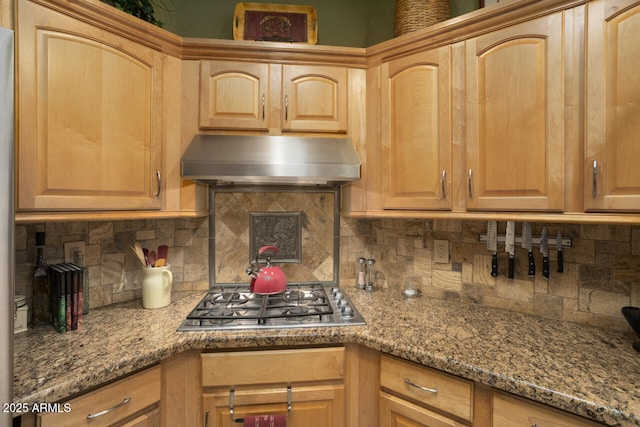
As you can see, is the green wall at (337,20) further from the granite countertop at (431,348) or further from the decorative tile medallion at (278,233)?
the granite countertop at (431,348)

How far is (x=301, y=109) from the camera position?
5.16 feet

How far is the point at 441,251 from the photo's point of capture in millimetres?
1716

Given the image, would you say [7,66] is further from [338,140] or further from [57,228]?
[338,140]

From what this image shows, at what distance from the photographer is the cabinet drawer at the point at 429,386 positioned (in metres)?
1.04

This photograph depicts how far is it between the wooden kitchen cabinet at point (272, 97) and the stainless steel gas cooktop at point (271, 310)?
3.00 feet

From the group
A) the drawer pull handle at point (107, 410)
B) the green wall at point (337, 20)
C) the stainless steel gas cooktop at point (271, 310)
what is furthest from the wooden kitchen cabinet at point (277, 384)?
the green wall at point (337, 20)

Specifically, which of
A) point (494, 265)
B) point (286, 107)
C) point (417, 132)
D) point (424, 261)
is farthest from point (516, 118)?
point (286, 107)

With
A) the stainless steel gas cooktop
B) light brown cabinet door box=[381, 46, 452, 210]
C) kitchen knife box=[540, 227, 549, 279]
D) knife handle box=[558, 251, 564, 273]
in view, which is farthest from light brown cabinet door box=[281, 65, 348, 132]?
knife handle box=[558, 251, 564, 273]

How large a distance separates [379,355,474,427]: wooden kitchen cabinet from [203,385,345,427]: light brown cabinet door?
0.20 m

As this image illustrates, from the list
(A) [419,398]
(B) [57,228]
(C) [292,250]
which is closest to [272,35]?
(C) [292,250]

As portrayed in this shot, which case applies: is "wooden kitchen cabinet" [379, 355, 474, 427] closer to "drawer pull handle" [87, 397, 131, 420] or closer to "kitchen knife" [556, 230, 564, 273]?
"kitchen knife" [556, 230, 564, 273]

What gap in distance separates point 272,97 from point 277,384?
53.5 inches

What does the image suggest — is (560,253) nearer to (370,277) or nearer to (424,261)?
(424,261)

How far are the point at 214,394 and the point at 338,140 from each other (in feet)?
4.26
